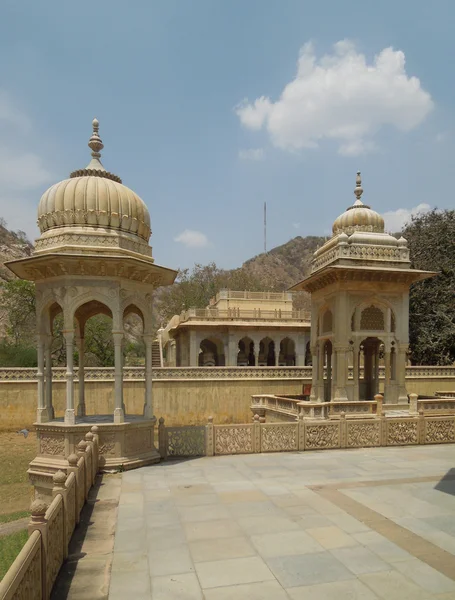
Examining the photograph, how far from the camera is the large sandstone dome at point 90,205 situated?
10.4 metres

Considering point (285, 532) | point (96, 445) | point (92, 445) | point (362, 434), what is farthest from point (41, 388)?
point (362, 434)

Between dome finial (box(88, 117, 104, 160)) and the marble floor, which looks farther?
dome finial (box(88, 117, 104, 160))

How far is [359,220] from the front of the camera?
18.3 m

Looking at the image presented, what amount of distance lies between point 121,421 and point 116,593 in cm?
552

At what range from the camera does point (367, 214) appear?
18.3 m

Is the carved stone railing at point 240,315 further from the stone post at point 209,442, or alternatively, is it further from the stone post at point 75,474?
the stone post at point 75,474

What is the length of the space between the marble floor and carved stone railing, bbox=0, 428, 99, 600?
2.15 feet

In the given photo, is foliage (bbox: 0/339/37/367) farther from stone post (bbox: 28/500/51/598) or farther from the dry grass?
stone post (bbox: 28/500/51/598)

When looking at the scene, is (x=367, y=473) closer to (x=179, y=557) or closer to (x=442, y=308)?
(x=179, y=557)

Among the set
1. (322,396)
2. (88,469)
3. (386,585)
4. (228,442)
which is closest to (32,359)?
(322,396)

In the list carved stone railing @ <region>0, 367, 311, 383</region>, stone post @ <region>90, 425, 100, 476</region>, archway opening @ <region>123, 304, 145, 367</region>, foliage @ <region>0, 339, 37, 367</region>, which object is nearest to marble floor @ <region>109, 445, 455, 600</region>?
stone post @ <region>90, 425, 100, 476</region>

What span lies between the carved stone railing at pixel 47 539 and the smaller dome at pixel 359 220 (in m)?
14.1

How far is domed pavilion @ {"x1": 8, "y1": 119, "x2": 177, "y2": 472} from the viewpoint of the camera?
9.98 metres

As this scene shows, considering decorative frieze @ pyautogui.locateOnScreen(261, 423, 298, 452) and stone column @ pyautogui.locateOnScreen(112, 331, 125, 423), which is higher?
stone column @ pyautogui.locateOnScreen(112, 331, 125, 423)
